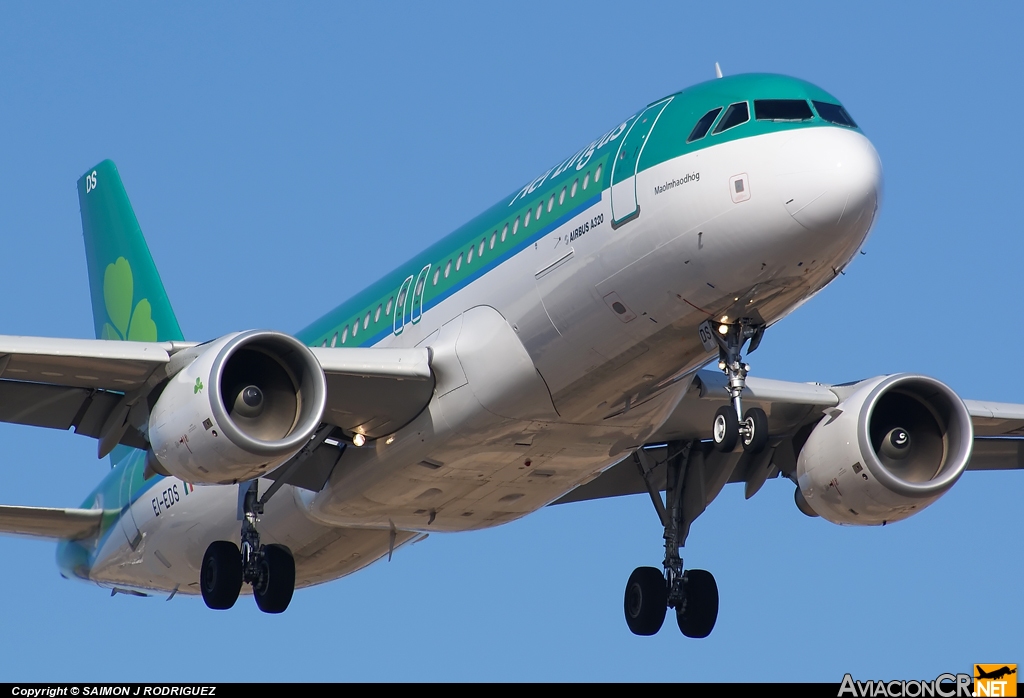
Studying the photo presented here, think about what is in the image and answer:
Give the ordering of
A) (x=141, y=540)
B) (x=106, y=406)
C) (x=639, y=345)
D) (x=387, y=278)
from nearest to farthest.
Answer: (x=639, y=345), (x=106, y=406), (x=387, y=278), (x=141, y=540)

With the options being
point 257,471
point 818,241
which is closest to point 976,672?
point 818,241

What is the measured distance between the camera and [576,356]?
22688 mm

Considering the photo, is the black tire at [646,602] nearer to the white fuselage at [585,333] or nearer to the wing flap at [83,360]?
the white fuselage at [585,333]

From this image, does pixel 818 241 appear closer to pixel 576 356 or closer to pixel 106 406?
pixel 576 356

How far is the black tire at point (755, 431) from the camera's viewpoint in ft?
70.5

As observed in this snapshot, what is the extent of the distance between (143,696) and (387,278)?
816cm

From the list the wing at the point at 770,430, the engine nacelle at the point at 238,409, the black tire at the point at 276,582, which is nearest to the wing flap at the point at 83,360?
the engine nacelle at the point at 238,409

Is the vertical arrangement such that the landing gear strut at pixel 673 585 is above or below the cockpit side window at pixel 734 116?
below

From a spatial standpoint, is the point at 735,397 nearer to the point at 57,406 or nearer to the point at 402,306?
the point at 402,306

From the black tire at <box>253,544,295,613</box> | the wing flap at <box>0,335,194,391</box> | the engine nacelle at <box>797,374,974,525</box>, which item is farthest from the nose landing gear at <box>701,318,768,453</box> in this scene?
the black tire at <box>253,544,295,613</box>

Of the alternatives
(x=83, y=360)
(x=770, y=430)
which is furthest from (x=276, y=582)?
(x=770, y=430)

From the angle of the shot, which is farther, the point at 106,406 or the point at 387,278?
the point at 387,278

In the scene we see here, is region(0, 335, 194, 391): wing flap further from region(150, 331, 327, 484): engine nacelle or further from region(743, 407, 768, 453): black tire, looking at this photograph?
region(743, 407, 768, 453): black tire

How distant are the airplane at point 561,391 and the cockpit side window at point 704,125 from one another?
0.03 metres
